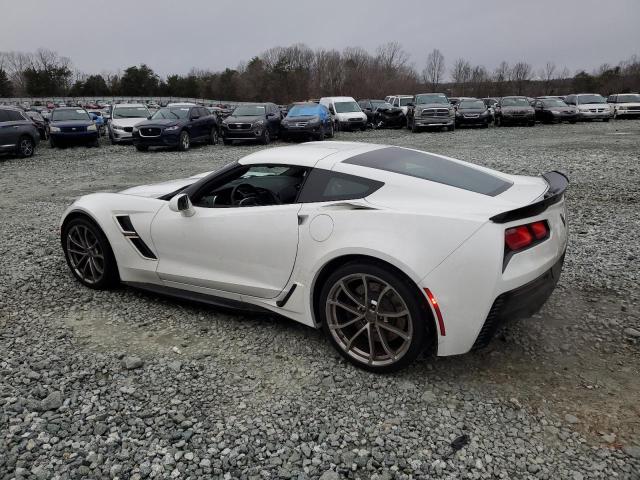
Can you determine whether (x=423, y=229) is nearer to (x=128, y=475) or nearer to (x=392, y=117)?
(x=128, y=475)

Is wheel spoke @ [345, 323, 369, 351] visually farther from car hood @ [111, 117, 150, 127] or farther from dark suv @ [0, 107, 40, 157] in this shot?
car hood @ [111, 117, 150, 127]

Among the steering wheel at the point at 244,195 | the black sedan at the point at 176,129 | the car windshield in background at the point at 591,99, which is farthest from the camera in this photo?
the car windshield in background at the point at 591,99

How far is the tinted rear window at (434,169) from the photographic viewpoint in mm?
3243

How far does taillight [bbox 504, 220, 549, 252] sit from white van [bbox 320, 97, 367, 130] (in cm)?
2167

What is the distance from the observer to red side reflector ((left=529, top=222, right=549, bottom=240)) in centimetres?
292

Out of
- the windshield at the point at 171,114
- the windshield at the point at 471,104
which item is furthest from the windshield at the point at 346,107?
the windshield at the point at 171,114

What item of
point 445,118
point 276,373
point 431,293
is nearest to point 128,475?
point 276,373

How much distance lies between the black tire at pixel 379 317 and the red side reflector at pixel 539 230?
0.75 metres

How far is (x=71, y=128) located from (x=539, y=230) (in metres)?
18.9

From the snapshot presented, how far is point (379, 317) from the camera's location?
3078 mm

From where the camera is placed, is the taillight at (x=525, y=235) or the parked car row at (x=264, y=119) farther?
the parked car row at (x=264, y=119)

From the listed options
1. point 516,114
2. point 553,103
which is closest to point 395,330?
point 516,114

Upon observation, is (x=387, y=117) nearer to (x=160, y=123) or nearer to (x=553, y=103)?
(x=553, y=103)

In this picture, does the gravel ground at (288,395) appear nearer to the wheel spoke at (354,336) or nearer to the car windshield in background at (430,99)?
the wheel spoke at (354,336)
